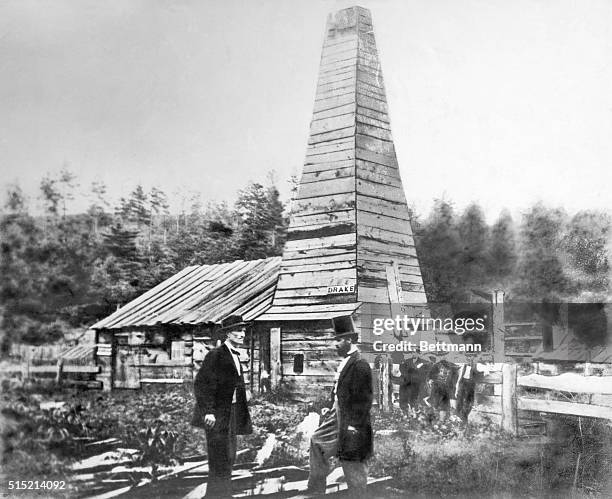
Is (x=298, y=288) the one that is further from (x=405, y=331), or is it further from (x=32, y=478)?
(x=32, y=478)

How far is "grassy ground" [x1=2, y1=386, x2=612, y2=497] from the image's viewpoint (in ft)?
26.9

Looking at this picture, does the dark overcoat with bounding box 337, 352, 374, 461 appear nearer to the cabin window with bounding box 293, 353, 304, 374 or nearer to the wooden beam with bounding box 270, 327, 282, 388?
the cabin window with bounding box 293, 353, 304, 374

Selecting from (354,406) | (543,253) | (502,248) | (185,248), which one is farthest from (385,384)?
(185,248)

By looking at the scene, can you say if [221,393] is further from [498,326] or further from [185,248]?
[498,326]

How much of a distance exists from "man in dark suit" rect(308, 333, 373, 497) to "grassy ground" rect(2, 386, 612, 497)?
10.1 inches

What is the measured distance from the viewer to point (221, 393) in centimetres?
815

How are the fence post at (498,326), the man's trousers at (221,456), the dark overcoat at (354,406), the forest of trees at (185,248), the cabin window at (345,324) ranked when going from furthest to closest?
the forest of trees at (185,248), the fence post at (498,326), the cabin window at (345,324), the man's trousers at (221,456), the dark overcoat at (354,406)

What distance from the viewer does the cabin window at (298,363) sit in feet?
27.6

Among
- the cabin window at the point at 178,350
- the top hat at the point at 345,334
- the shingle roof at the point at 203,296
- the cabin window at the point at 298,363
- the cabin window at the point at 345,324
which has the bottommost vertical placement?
the cabin window at the point at 298,363

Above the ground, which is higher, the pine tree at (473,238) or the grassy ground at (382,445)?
the pine tree at (473,238)

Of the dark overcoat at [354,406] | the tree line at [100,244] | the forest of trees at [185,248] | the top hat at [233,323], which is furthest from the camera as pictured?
the tree line at [100,244]

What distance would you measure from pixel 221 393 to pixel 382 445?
6.82ft

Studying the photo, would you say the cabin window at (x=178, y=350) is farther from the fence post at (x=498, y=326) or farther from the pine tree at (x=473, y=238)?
the fence post at (x=498, y=326)

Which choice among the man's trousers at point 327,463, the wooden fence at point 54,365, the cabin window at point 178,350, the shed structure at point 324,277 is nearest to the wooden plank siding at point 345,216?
the shed structure at point 324,277
